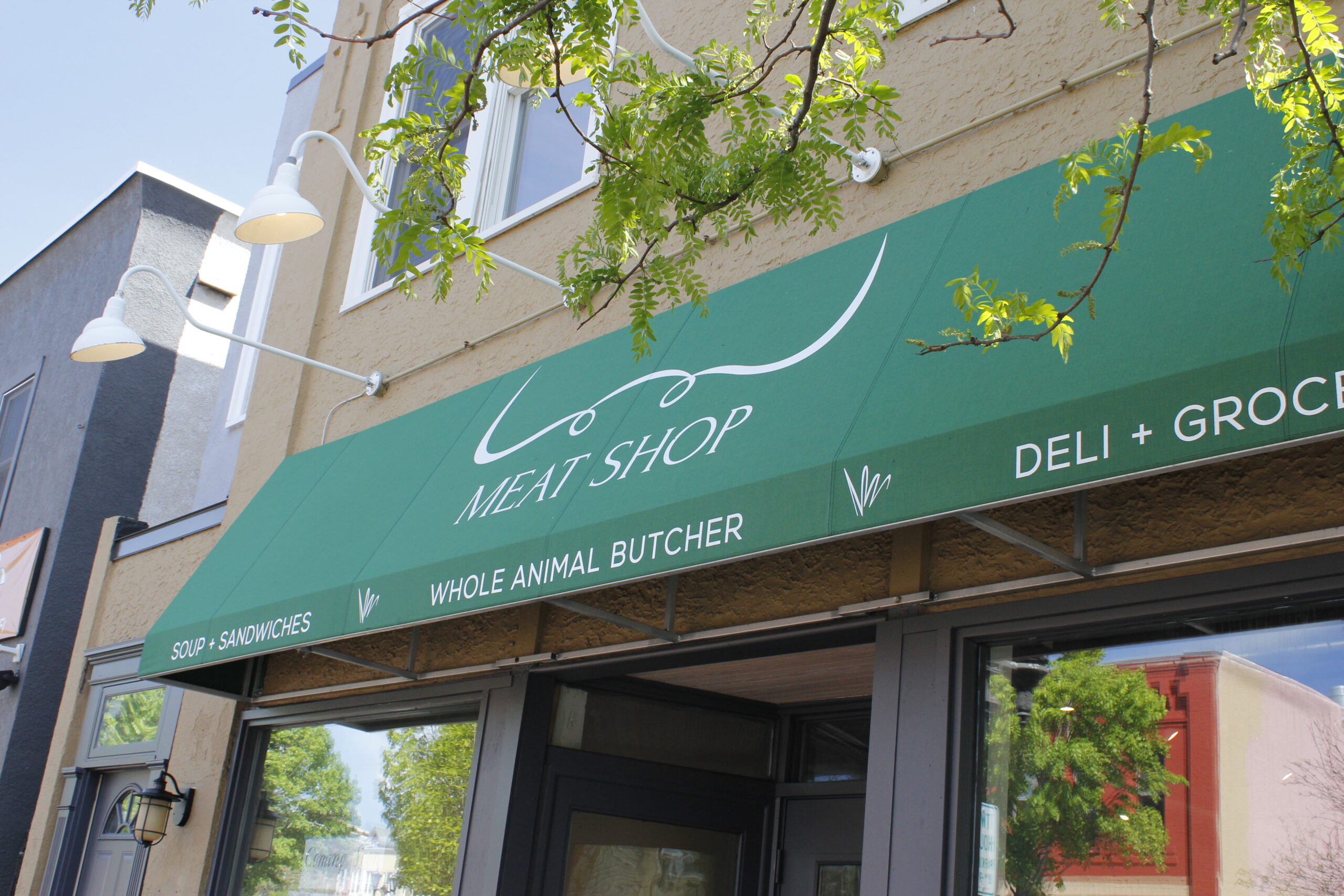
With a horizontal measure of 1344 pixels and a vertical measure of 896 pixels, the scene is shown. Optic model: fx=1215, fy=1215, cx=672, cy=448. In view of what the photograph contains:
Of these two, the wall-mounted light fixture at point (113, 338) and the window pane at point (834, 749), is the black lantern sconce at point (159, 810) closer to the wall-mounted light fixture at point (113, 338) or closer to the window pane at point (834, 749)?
the wall-mounted light fixture at point (113, 338)

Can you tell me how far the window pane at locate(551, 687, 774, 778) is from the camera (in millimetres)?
6242

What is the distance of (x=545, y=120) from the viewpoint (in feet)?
27.1

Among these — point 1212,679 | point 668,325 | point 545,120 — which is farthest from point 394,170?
point 1212,679

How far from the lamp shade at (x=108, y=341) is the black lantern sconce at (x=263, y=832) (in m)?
2.98

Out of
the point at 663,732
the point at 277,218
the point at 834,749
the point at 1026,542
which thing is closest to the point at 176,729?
the point at 663,732

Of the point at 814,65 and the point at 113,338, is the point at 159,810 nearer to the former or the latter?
the point at 113,338

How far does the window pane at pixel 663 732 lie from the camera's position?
6.24m

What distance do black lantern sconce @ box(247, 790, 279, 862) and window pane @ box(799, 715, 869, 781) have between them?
3504 millimetres

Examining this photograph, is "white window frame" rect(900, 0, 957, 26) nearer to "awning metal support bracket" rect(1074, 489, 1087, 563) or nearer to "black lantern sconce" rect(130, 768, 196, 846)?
"awning metal support bracket" rect(1074, 489, 1087, 563)

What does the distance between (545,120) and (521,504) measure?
150 inches

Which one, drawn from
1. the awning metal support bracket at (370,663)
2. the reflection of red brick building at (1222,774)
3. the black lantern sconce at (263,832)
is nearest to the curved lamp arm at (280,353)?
the awning metal support bracket at (370,663)

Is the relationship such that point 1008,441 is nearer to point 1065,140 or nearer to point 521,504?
point 1065,140

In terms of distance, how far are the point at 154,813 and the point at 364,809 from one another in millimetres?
1714

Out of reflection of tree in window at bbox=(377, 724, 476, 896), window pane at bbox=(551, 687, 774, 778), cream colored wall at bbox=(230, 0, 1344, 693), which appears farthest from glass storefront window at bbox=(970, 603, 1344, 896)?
reflection of tree in window at bbox=(377, 724, 476, 896)
